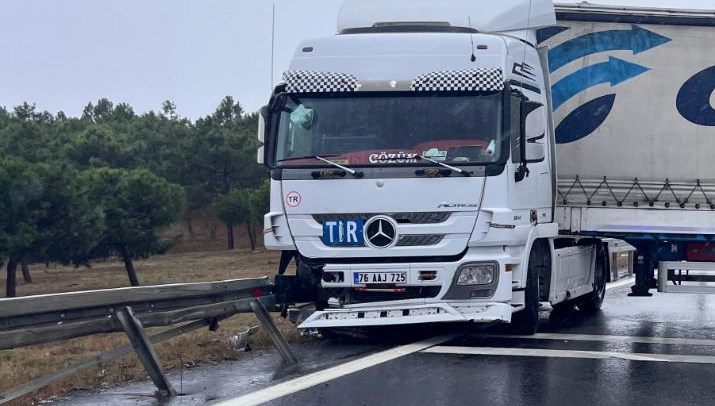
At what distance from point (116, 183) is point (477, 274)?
54506mm

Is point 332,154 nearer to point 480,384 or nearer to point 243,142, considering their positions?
point 480,384

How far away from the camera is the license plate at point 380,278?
35.7 feet

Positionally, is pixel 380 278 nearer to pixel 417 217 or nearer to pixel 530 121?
pixel 417 217

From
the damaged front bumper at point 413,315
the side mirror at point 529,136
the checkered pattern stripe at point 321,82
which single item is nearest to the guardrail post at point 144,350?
the damaged front bumper at point 413,315

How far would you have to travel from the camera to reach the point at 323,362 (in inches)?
398

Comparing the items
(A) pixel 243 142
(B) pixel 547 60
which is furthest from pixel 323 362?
(A) pixel 243 142

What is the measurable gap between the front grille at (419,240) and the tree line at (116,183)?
45.1 metres

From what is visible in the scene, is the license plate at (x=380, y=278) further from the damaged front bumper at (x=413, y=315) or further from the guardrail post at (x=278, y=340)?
the guardrail post at (x=278, y=340)

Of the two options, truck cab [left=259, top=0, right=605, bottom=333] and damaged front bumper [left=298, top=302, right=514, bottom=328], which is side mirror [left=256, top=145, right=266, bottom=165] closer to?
truck cab [left=259, top=0, right=605, bottom=333]

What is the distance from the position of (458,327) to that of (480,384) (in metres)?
4.17

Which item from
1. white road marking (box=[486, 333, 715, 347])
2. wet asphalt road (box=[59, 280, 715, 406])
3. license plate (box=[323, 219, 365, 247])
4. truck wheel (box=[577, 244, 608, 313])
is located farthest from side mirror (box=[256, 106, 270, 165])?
truck wheel (box=[577, 244, 608, 313])

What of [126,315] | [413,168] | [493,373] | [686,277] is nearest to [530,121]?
[413,168]

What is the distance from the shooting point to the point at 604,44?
13.1m

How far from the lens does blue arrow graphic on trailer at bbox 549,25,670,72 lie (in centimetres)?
1301
